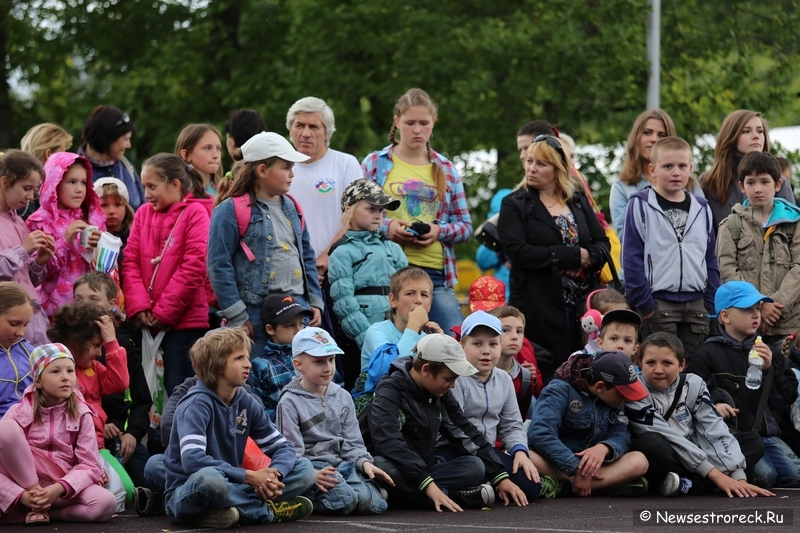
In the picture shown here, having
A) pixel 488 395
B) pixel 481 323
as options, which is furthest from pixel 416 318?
pixel 488 395

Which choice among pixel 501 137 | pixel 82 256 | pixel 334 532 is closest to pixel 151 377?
pixel 82 256

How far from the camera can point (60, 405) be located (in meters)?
7.71

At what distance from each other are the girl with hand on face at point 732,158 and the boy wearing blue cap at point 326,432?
408 centimetres

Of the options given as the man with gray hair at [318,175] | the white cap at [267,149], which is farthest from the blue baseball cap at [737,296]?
the white cap at [267,149]

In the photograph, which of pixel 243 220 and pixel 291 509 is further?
pixel 243 220

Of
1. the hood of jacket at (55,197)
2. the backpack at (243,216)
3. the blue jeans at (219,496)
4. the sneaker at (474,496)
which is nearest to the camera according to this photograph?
the blue jeans at (219,496)

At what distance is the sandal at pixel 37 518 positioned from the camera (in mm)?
7320

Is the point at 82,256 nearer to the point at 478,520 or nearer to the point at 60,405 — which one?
the point at 60,405

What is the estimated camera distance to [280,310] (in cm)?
845

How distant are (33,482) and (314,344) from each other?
72.9 inches

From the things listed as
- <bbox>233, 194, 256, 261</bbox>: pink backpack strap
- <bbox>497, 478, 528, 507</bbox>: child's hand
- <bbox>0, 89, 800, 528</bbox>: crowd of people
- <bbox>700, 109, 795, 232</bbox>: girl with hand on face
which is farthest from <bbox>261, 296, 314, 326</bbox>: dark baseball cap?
<bbox>700, 109, 795, 232</bbox>: girl with hand on face

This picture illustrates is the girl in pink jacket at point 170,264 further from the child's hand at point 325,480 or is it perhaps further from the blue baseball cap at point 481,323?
the blue baseball cap at point 481,323

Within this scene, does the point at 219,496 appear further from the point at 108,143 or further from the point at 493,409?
the point at 108,143

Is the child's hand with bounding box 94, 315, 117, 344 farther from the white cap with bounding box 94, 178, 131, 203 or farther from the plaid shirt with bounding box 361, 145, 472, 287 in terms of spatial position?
the plaid shirt with bounding box 361, 145, 472, 287
